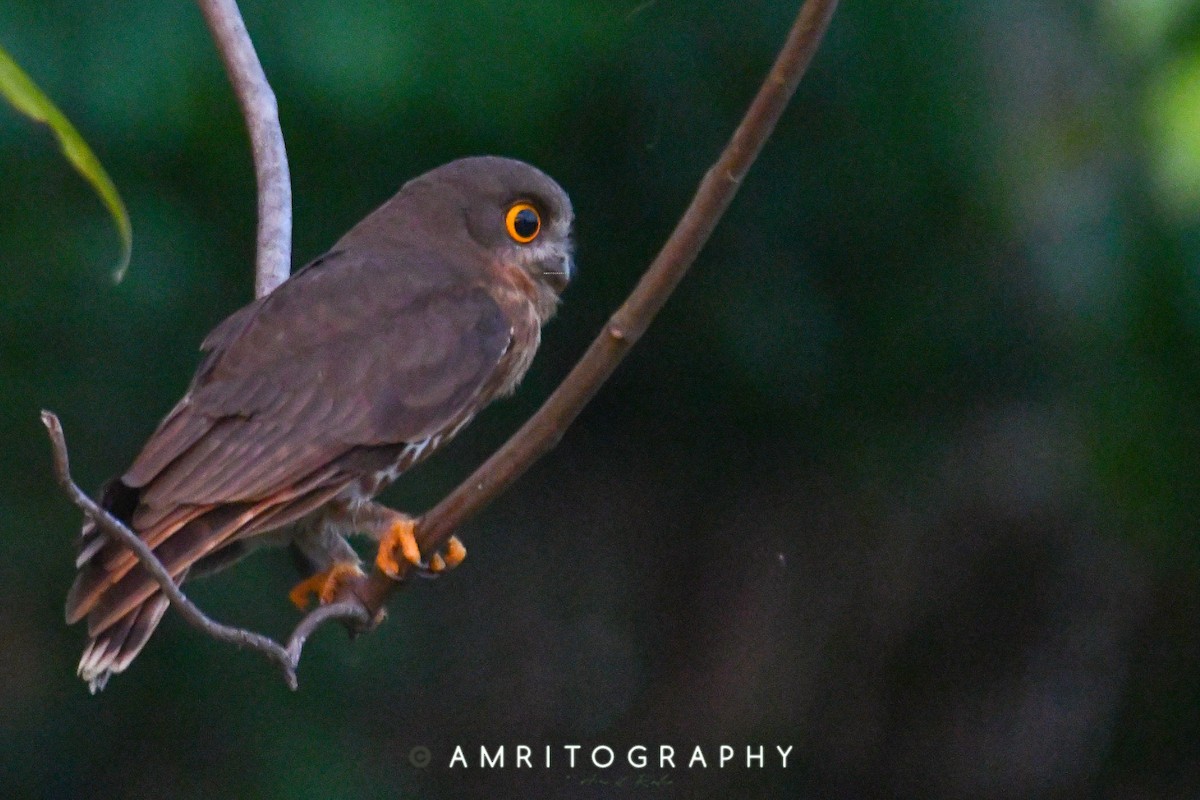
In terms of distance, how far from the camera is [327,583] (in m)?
3.30

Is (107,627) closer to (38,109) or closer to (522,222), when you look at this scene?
(522,222)

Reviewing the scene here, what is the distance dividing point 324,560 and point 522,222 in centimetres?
89

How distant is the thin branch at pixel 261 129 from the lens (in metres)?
Result: 3.18

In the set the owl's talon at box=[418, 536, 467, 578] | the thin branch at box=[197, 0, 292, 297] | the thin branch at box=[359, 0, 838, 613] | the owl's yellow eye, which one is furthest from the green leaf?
the owl's yellow eye

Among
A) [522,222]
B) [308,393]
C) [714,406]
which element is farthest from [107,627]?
[714,406]

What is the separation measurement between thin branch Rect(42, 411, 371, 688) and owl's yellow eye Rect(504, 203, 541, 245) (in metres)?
1.30

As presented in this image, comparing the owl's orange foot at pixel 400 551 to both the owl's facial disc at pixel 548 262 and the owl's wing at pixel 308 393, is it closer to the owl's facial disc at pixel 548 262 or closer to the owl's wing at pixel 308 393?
the owl's wing at pixel 308 393

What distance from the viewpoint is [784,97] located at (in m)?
2.00

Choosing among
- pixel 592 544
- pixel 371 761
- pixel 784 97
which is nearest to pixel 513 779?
pixel 371 761

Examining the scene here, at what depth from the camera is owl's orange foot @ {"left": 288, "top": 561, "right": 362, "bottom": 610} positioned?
10.7 ft

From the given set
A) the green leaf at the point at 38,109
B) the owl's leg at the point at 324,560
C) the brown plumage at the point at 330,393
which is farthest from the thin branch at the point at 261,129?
the green leaf at the point at 38,109

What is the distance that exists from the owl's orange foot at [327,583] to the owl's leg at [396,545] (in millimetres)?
145

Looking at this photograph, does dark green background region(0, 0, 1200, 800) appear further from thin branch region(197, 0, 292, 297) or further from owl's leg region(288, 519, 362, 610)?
owl's leg region(288, 519, 362, 610)

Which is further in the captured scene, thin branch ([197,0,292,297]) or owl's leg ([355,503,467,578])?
thin branch ([197,0,292,297])
